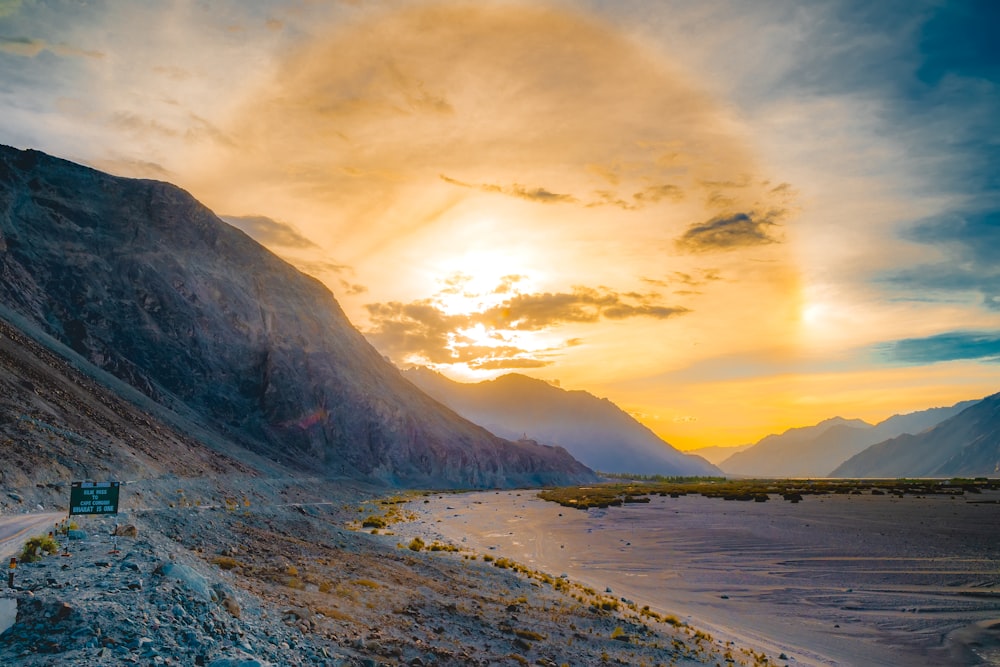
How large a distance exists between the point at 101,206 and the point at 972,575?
368ft

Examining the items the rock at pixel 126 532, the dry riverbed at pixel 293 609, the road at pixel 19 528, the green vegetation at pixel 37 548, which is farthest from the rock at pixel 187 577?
the rock at pixel 126 532

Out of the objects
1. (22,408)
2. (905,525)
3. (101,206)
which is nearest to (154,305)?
(101,206)

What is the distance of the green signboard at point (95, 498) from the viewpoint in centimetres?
1867

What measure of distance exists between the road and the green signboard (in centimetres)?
88

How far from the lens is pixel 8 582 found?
424 inches

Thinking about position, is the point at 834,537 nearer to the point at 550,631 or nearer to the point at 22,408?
the point at 550,631

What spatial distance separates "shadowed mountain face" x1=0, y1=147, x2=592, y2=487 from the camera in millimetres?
74312

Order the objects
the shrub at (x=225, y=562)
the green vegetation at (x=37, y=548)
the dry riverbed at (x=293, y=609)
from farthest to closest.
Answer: the shrub at (x=225, y=562), the green vegetation at (x=37, y=548), the dry riverbed at (x=293, y=609)

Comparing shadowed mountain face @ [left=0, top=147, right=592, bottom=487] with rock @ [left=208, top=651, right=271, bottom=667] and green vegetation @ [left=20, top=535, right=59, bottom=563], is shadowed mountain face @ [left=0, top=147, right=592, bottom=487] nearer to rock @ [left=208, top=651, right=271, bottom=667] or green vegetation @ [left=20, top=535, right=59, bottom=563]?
green vegetation @ [left=20, top=535, right=59, bottom=563]

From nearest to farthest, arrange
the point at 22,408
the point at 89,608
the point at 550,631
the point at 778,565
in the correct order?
the point at 89,608 < the point at 550,631 < the point at 778,565 < the point at 22,408

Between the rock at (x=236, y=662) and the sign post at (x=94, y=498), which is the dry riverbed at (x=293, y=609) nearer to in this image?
the rock at (x=236, y=662)

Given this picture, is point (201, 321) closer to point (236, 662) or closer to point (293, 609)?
point (293, 609)

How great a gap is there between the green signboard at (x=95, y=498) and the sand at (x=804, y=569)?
2076cm

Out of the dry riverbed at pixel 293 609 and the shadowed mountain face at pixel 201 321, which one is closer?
the dry riverbed at pixel 293 609
